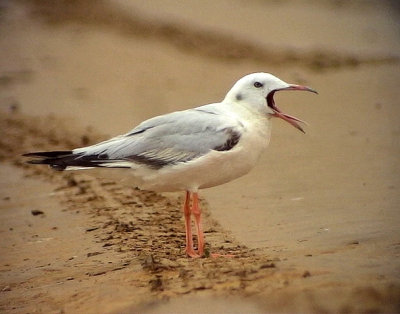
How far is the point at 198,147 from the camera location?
5.08m

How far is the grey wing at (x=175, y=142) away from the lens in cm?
506

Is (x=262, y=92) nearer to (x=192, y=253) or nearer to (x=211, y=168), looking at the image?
(x=211, y=168)

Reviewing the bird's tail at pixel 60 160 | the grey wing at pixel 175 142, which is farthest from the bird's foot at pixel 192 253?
the bird's tail at pixel 60 160

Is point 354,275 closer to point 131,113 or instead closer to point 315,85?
point 131,113

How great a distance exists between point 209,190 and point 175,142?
250cm

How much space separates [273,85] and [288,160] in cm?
316

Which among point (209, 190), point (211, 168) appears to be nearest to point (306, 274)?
point (211, 168)

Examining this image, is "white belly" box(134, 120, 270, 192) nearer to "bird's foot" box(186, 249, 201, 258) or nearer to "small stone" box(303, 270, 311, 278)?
"bird's foot" box(186, 249, 201, 258)

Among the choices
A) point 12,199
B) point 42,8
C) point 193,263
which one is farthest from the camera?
point 42,8

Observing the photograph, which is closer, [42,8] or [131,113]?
[131,113]

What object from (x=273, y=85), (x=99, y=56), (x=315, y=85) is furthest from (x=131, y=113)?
(x=273, y=85)

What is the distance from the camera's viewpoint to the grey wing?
16.6 ft

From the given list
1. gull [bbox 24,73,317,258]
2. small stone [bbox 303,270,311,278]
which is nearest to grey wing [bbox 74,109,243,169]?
gull [bbox 24,73,317,258]

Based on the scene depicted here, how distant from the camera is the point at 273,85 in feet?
17.0
